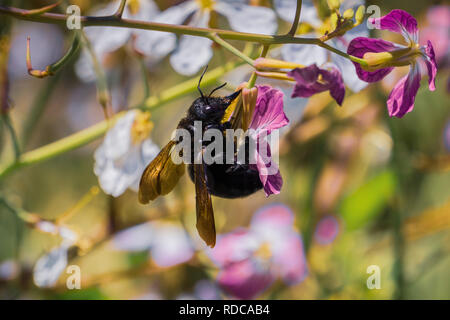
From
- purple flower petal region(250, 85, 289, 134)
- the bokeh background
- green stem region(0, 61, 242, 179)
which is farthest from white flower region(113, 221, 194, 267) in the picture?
purple flower petal region(250, 85, 289, 134)

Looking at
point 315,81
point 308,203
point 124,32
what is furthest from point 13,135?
point 308,203

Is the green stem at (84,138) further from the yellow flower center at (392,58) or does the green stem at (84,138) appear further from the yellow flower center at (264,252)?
the yellow flower center at (264,252)

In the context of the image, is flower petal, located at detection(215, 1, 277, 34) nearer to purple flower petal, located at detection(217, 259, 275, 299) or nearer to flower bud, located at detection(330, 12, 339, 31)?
flower bud, located at detection(330, 12, 339, 31)

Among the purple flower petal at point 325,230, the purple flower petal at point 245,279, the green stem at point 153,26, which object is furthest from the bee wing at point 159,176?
the purple flower petal at point 325,230
